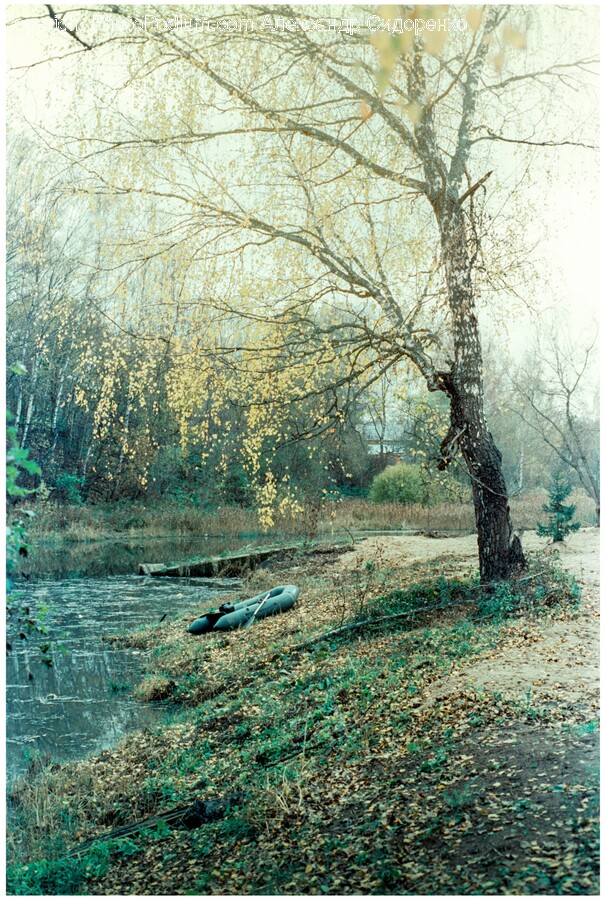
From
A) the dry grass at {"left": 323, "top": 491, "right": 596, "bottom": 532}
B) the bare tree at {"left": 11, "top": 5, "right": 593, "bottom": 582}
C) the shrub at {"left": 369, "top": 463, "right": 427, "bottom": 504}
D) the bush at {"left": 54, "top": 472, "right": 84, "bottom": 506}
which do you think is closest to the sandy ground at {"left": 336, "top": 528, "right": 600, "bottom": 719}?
the dry grass at {"left": 323, "top": 491, "right": 596, "bottom": 532}

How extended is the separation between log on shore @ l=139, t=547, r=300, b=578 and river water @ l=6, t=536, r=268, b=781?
49mm

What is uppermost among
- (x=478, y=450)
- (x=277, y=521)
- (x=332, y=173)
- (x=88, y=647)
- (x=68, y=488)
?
(x=332, y=173)

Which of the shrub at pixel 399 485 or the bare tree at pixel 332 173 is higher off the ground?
the bare tree at pixel 332 173

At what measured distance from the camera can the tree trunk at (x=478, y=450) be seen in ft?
14.4

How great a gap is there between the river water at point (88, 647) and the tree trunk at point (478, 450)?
1.43 metres

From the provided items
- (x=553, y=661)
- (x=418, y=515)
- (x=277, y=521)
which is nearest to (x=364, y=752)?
(x=553, y=661)

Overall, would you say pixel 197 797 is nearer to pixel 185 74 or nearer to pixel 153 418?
pixel 153 418

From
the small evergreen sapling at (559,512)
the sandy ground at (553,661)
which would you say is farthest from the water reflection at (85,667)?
the small evergreen sapling at (559,512)

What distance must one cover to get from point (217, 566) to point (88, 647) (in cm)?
90

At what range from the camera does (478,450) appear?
443 cm

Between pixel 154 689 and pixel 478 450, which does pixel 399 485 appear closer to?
pixel 478 450

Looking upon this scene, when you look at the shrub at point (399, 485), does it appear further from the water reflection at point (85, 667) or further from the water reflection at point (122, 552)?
the water reflection at point (85, 667)

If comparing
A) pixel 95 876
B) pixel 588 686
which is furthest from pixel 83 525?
pixel 588 686

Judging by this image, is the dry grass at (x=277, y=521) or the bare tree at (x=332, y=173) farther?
the dry grass at (x=277, y=521)
